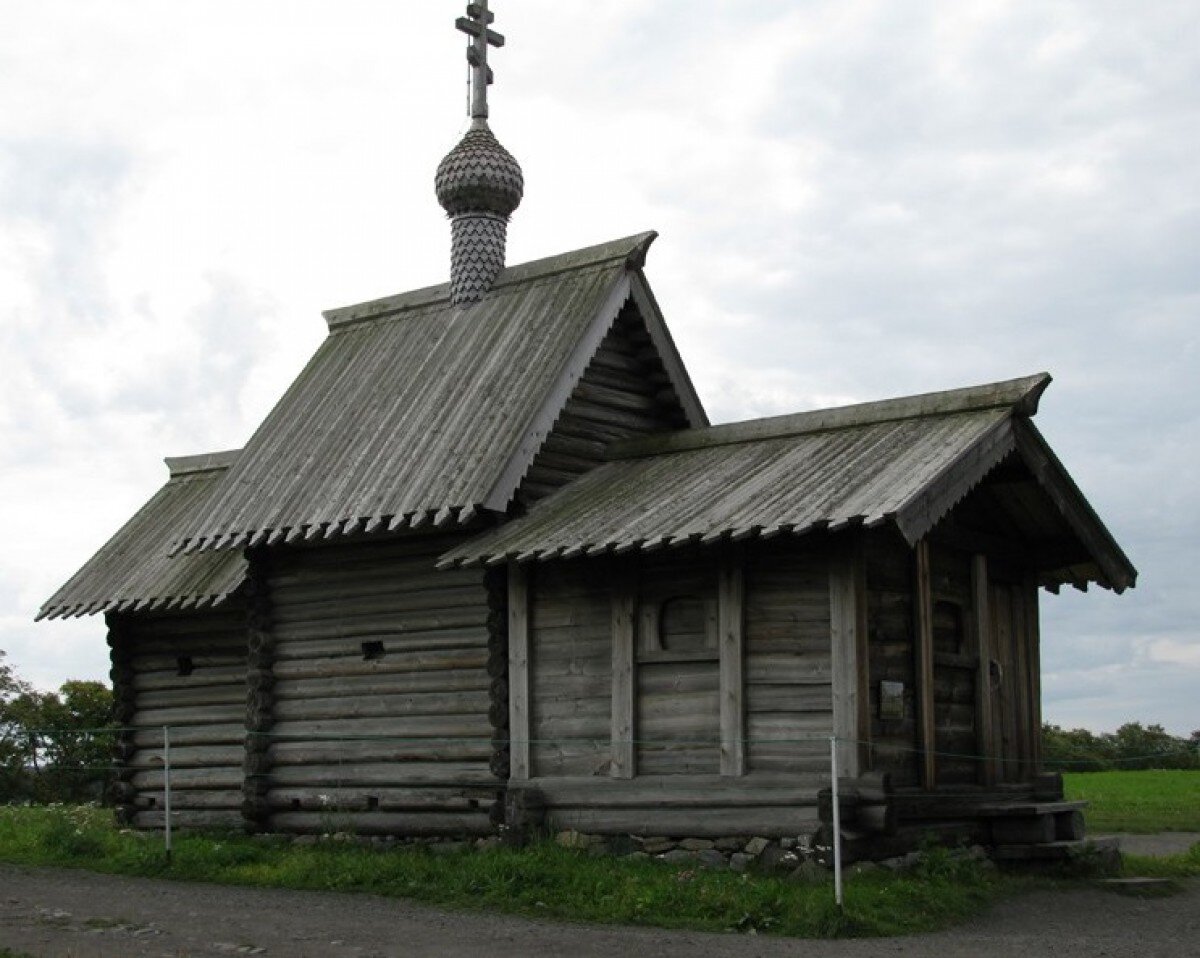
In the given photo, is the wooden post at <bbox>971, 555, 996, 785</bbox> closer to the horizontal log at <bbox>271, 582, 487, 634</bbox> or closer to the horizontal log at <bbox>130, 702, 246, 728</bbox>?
the horizontal log at <bbox>271, 582, 487, 634</bbox>

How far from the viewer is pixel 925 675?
1639cm

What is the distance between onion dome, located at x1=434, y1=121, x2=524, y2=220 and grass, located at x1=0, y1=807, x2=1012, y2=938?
28.1 feet

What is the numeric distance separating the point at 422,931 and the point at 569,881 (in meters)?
2.04

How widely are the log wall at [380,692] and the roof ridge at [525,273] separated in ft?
12.9

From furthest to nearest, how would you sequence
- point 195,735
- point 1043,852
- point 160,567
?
1. point 160,567
2. point 195,735
3. point 1043,852

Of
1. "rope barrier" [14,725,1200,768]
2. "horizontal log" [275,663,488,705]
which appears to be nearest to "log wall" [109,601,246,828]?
"rope barrier" [14,725,1200,768]

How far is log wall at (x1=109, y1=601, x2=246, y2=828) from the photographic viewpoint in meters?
20.6

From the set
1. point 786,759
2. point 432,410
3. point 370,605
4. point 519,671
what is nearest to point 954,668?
point 786,759

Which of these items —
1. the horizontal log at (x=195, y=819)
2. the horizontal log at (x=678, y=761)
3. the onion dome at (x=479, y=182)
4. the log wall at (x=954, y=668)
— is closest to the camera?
the horizontal log at (x=678, y=761)

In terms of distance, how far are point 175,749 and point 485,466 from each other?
6.44m

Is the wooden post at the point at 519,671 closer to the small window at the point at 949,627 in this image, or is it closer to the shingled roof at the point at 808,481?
the shingled roof at the point at 808,481

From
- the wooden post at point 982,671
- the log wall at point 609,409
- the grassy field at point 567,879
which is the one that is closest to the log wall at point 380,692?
the grassy field at point 567,879

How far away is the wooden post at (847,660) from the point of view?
15.1 meters

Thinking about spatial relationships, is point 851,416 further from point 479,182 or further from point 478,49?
point 478,49
